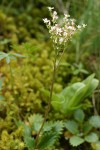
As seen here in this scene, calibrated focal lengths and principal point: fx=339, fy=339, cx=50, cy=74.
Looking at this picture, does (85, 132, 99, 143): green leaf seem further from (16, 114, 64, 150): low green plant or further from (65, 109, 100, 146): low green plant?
(16, 114, 64, 150): low green plant

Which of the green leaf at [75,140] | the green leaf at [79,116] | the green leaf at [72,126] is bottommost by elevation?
the green leaf at [75,140]

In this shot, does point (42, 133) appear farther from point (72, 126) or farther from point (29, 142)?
point (72, 126)

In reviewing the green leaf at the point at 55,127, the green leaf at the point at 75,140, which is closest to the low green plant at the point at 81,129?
the green leaf at the point at 75,140

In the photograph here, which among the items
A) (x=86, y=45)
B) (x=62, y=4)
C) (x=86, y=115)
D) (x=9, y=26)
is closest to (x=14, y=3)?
(x=9, y=26)

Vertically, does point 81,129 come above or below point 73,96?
below

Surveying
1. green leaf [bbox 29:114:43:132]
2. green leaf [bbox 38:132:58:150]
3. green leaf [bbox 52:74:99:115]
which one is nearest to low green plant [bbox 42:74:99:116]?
green leaf [bbox 52:74:99:115]

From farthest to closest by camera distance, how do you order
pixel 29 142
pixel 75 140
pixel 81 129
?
pixel 81 129
pixel 75 140
pixel 29 142

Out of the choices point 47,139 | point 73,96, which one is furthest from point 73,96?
point 47,139

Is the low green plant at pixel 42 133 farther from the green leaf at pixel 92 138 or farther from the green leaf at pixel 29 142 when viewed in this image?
the green leaf at pixel 92 138
